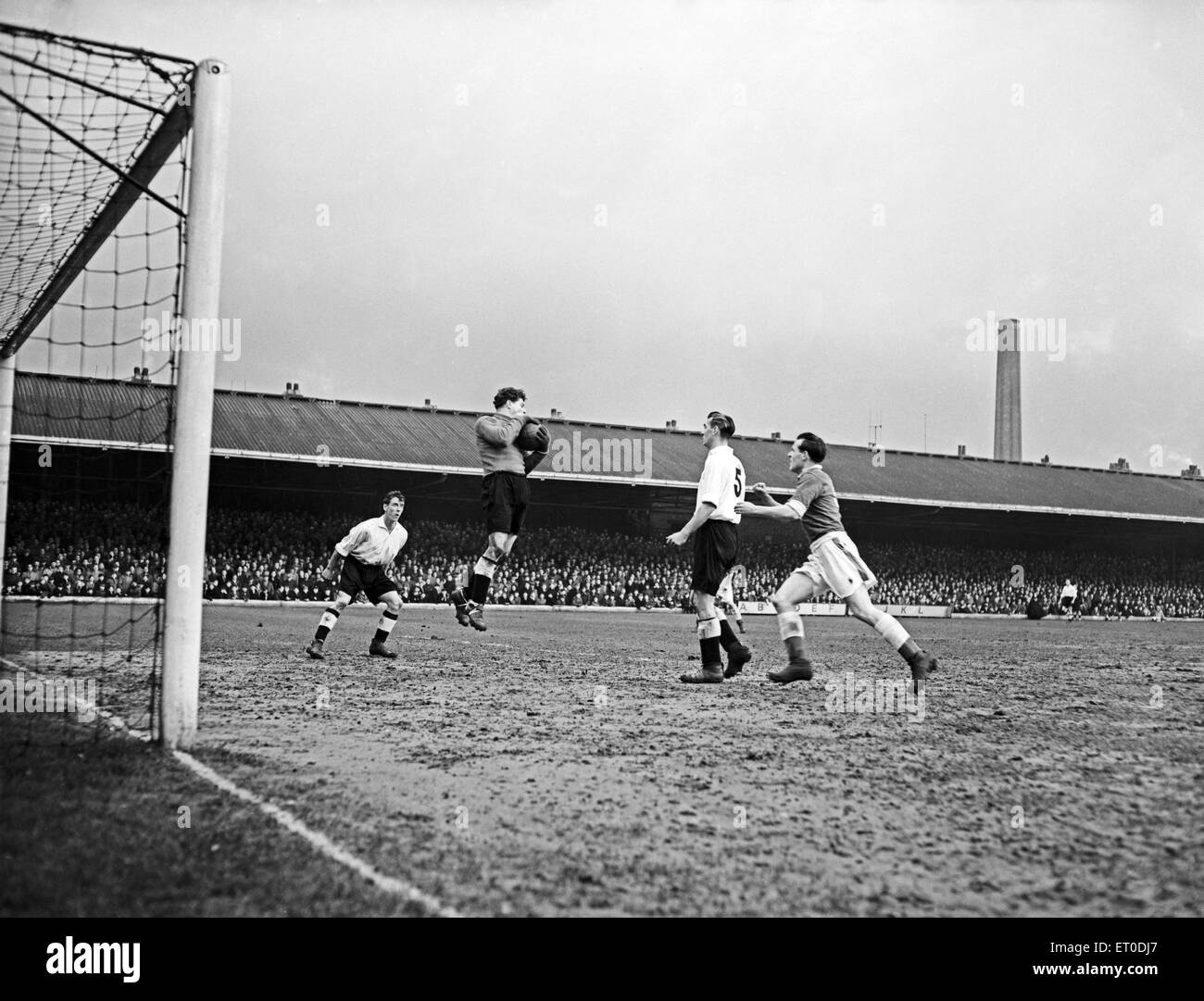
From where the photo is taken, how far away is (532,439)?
947cm

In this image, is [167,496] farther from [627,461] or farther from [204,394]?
[627,461]

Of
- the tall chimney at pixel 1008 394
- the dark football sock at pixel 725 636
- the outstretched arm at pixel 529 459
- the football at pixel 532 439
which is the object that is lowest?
the dark football sock at pixel 725 636

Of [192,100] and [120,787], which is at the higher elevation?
[192,100]

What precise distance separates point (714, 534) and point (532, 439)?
6.08ft

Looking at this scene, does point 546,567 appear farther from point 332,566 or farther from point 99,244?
point 99,244

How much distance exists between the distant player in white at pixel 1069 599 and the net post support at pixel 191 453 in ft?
120

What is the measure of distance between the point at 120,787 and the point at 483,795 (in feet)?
5.54

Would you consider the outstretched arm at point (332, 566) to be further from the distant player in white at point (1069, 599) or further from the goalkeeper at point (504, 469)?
the distant player in white at point (1069, 599)

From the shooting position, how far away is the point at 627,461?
3731 centimetres

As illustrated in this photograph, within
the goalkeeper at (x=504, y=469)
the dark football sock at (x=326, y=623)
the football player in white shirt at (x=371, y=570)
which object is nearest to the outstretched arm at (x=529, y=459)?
the goalkeeper at (x=504, y=469)

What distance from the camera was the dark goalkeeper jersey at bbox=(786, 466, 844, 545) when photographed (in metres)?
8.77

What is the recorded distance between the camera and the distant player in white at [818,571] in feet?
28.1

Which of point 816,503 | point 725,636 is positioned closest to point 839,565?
point 816,503
